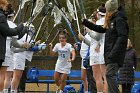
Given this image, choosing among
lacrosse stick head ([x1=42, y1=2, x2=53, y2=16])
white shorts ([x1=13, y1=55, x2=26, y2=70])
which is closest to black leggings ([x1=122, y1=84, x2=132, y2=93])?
white shorts ([x1=13, y1=55, x2=26, y2=70])

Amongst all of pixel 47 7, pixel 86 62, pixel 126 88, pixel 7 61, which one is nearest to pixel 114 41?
pixel 7 61

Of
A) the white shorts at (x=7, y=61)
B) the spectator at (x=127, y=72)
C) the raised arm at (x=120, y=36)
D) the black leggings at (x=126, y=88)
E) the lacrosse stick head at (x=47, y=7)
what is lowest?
the black leggings at (x=126, y=88)

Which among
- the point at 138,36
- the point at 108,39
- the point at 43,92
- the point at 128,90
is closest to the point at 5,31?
the point at 108,39

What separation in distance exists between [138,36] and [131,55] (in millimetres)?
13808

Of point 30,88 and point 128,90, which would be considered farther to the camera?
point 30,88

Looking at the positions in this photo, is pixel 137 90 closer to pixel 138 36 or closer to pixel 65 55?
pixel 65 55

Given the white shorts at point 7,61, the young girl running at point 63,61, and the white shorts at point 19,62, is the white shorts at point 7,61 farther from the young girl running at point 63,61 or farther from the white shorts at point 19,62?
the young girl running at point 63,61

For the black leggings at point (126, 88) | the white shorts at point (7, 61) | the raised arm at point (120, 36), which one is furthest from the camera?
the black leggings at point (126, 88)

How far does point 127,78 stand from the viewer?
12.6m

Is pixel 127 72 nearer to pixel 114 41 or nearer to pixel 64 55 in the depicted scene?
pixel 64 55

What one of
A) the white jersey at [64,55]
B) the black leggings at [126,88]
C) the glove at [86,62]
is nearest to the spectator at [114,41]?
the glove at [86,62]

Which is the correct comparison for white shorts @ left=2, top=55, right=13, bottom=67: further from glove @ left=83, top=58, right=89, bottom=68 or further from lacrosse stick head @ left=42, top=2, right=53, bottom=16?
lacrosse stick head @ left=42, top=2, right=53, bottom=16

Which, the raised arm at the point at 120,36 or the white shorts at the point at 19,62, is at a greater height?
the raised arm at the point at 120,36

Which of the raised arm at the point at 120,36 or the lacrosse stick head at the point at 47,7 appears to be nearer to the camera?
the raised arm at the point at 120,36
